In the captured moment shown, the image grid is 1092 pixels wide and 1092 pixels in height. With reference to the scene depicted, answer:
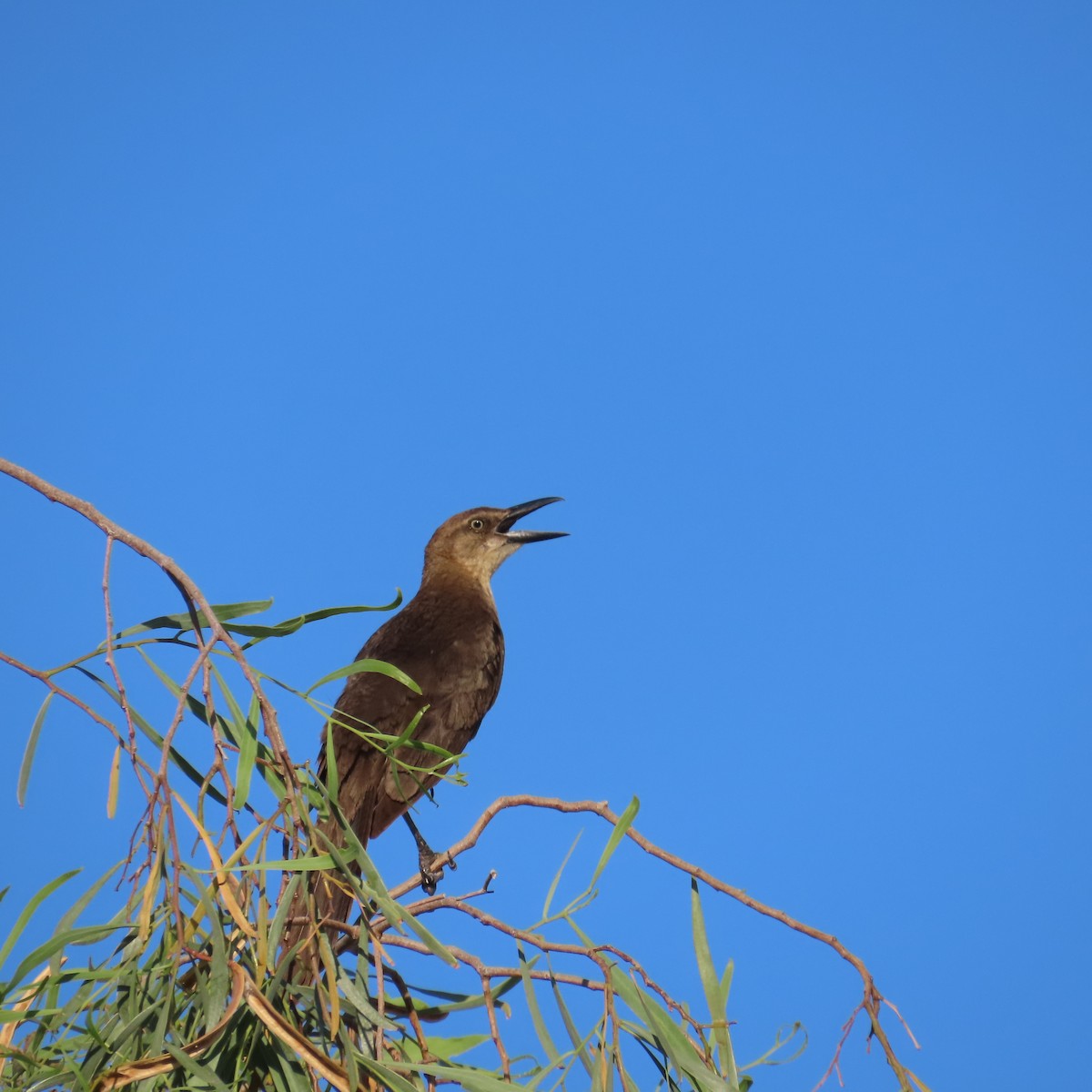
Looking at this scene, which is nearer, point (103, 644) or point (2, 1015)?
point (2, 1015)

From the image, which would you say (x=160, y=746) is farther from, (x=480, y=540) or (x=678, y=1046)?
(x=480, y=540)

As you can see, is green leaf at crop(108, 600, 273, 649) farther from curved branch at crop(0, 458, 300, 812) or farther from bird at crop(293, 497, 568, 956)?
bird at crop(293, 497, 568, 956)

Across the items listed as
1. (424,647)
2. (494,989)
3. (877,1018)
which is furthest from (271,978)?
(424,647)

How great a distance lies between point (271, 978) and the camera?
2.15 meters

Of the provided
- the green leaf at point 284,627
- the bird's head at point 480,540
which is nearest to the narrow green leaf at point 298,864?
the green leaf at point 284,627

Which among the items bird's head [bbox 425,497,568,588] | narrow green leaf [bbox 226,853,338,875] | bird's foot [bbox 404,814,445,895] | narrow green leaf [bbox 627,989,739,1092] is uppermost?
bird's head [bbox 425,497,568,588]

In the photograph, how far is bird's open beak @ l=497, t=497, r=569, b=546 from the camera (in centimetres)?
723

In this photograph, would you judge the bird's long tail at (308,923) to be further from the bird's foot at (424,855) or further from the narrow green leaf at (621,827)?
the bird's foot at (424,855)

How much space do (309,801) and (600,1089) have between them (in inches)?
28.9

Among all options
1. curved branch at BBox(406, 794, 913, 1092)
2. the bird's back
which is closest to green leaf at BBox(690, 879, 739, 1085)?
curved branch at BBox(406, 794, 913, 1092)

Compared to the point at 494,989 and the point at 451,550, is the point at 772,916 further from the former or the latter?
the point at 451,550

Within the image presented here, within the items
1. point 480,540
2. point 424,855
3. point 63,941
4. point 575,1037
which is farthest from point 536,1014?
point 480,540

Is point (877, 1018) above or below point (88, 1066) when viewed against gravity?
above

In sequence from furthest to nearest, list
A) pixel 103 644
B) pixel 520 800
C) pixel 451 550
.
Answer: pixel 451 550
pixel 520 800
pixel 103 644
